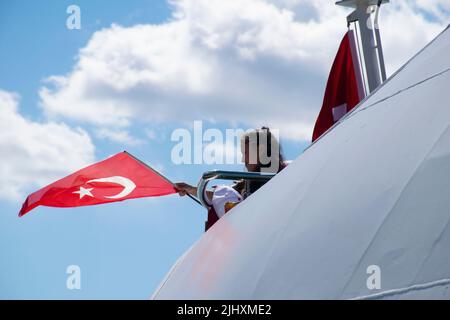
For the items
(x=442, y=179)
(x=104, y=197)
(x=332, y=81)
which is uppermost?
(x=332, y=81)

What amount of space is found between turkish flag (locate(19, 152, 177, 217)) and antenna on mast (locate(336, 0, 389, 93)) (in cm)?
363

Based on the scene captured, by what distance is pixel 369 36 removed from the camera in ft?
44.3

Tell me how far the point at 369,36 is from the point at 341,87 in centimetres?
98

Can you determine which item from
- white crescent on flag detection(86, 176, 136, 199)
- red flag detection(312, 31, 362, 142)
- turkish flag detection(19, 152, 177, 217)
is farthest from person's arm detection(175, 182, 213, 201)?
red flag detection(312, 31, 362, 142)

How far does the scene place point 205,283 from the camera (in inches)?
253

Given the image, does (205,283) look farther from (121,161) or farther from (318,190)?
(121,161)

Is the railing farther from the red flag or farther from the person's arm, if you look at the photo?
the red flag

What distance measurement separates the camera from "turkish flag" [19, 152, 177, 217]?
12523 mm

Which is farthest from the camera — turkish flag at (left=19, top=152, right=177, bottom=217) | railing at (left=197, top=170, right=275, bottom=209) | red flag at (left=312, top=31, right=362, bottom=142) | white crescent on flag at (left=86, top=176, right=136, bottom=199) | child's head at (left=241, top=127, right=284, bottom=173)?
red flag at (left=312, top=31, right=362, bottom=142)

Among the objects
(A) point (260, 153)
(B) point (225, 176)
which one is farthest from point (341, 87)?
(B) point (225, 176)

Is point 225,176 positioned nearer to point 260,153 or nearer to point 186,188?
point 260,153
